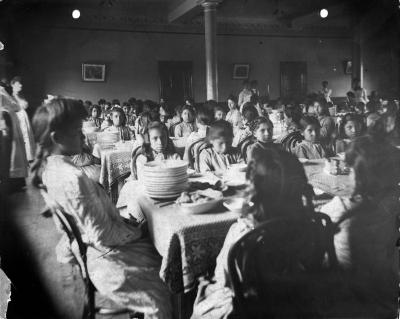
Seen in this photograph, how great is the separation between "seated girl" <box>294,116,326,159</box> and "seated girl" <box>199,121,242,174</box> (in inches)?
15.5

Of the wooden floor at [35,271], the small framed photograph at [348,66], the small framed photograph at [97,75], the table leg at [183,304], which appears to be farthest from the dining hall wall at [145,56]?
the table leg at [183,304]

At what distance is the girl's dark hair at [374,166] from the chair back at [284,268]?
283 mm

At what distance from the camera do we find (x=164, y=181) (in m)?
1.82

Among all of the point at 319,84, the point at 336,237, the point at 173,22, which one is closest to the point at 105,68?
the point at 173,22

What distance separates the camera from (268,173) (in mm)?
1437

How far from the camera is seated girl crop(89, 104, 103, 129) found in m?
4.99

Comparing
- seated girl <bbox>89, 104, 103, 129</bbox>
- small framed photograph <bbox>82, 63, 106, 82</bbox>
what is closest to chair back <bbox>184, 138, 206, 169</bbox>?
seated girl <bbox>89, 104, 103, 129</bbox>

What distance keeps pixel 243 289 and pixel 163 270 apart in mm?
366

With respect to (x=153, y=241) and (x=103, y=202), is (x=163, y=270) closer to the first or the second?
(x=153, y=241)

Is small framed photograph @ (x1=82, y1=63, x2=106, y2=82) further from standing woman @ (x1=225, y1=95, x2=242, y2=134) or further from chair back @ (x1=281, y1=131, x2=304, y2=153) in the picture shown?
chair back @ (x1=281, y1=131, x2=304, y2=153)

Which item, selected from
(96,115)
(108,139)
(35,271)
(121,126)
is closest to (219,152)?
(35,271)

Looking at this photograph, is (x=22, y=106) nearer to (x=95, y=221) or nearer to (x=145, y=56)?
(x=95, y=221)

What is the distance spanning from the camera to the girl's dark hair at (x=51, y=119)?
1.52 metres

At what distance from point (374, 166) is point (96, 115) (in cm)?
407
